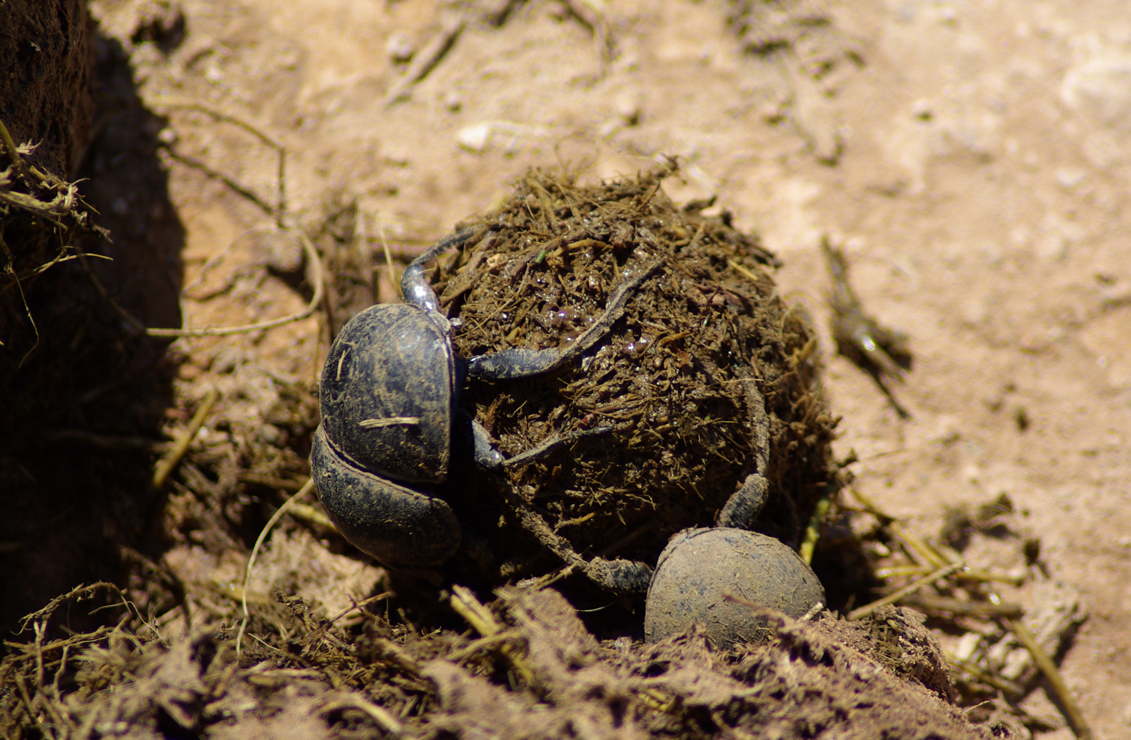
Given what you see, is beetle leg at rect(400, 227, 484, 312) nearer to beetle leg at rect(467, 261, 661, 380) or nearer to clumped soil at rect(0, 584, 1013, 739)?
beetle leg at rect(467, 261, 661, 380)

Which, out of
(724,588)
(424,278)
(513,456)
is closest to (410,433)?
(513,456)

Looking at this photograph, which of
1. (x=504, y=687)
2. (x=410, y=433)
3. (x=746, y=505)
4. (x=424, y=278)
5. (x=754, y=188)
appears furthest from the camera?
(x=754, y=188)

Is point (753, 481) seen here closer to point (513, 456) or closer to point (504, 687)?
point (513, 456)

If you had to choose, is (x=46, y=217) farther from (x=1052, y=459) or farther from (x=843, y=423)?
(x=1052, y=459)

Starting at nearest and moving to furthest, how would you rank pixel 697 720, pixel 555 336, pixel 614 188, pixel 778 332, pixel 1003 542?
pixel 697 720
pixel 555 336
pixel 778 332
pixel 614 188
pixel 1003 542

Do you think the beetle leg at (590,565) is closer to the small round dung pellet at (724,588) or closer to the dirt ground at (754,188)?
the small round dung pellet at (724,588)

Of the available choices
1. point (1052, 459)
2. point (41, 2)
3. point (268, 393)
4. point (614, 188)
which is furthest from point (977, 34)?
point (41, 2)
